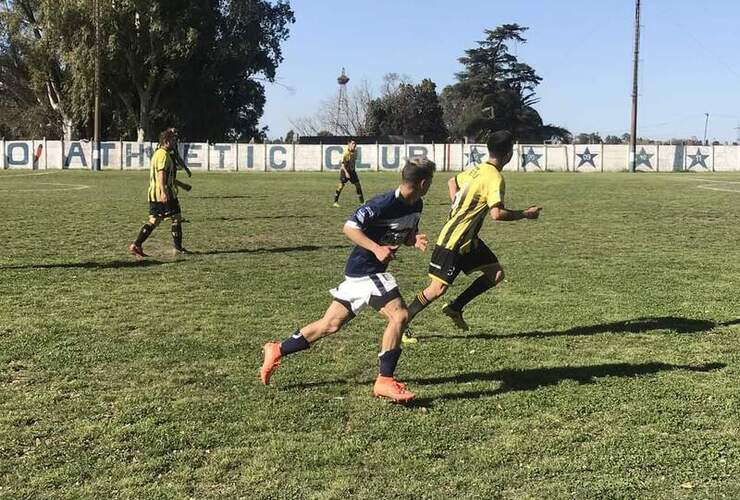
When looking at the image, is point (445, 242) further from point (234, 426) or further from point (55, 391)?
point (55, 391)

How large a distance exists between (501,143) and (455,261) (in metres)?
1.03

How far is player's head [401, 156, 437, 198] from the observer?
484 cm

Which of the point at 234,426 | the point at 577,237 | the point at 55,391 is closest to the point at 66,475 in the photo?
the point at 234,426

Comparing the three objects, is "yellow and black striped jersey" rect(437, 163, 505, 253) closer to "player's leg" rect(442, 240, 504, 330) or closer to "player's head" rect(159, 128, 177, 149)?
"player's leg" rect(442, 240, 504, 330)

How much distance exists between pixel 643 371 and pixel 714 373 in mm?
489

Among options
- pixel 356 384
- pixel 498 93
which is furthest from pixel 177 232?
pixel 498 93

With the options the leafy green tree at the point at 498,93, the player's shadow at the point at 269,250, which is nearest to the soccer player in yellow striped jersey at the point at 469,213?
the player's shadow at the point at 269,250

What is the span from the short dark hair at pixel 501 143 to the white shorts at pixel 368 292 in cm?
161

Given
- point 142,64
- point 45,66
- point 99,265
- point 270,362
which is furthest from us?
point 45,66

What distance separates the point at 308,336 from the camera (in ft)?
16.9

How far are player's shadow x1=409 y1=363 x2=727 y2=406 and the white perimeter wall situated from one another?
43228 mm

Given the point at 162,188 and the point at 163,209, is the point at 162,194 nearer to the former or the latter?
the point at 162,188

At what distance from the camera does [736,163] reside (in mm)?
48000

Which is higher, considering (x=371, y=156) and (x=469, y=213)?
(x=371, y=156)
